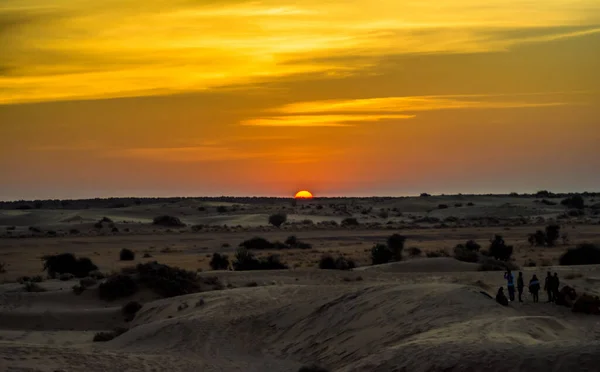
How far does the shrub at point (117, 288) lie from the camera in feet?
133

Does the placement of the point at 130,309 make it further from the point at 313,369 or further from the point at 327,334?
the point at 313,369

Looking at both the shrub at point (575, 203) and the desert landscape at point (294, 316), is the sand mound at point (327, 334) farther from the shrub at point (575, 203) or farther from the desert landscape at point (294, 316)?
the shrub at point (575, 203)

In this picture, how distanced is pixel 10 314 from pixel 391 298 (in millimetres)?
16329

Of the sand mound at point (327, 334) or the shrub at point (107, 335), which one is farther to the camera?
the shrub at point (107, 335)

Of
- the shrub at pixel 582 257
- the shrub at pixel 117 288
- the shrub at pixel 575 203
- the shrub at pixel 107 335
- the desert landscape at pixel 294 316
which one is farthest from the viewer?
the shrub at pixel 575 203

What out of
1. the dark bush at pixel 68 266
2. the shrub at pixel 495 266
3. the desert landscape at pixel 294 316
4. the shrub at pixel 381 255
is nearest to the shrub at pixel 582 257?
the desert landscape at pixel 294 316

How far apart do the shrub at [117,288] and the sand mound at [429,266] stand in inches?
538

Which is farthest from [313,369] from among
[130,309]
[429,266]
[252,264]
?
Answer: [252,264]

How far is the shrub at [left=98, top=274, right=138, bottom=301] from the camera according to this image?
4056cm

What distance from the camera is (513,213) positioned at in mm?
135000

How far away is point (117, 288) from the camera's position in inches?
1606

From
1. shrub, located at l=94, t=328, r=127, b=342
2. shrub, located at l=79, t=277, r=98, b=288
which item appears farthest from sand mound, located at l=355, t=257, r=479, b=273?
shrub, located at l=94, t=328, r=127, b=342

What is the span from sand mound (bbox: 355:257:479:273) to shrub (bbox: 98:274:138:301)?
44.9 feet

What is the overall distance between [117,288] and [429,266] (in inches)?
678
